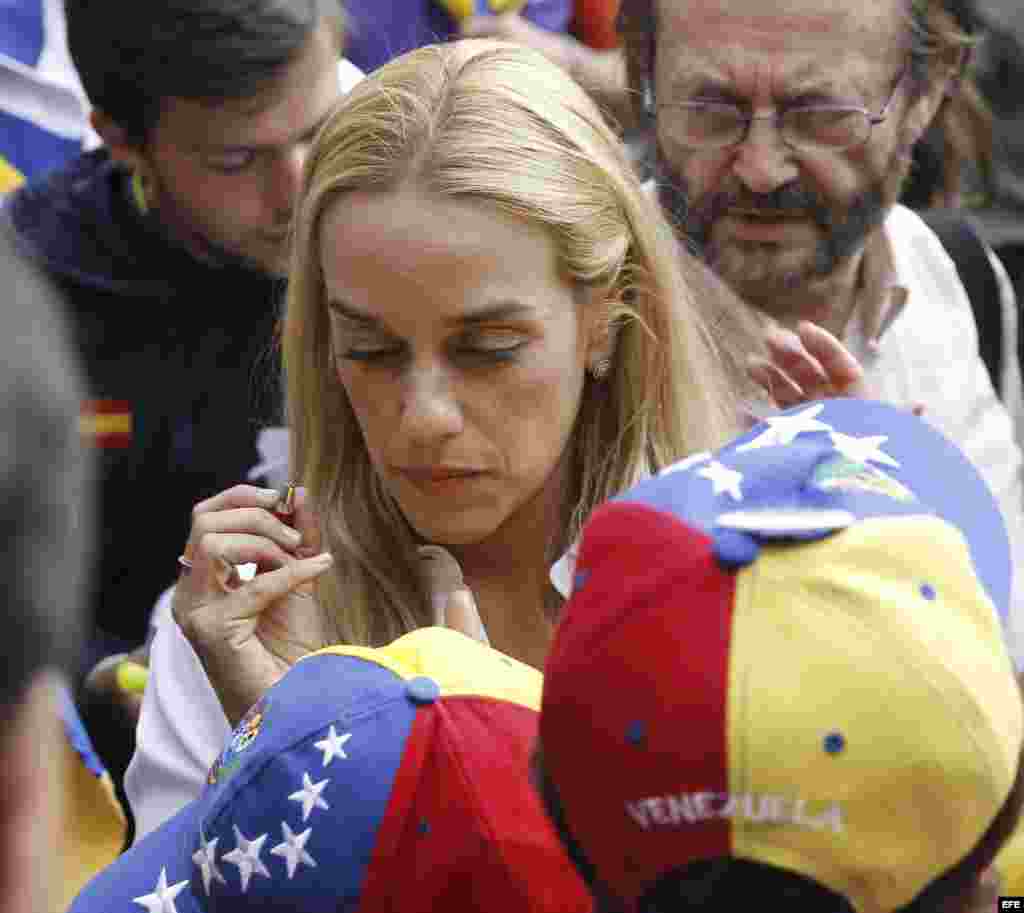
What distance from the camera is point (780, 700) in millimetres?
1354

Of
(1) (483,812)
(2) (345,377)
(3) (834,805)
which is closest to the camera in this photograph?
(3) (834,805)

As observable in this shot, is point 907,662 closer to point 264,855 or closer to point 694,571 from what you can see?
point 694,571

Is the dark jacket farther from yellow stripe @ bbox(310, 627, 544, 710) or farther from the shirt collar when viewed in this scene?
yellow stripe @ bbox(310, 627, 544, 710)

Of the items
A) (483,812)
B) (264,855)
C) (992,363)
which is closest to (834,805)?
(483,812)

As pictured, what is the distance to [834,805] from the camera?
136 cm

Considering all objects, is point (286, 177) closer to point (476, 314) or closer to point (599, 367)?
point (599, 367)

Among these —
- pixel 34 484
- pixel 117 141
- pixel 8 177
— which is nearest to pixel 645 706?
pixel 34 484

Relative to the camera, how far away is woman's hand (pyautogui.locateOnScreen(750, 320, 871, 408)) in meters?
2.32

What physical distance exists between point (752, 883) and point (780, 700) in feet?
0.44

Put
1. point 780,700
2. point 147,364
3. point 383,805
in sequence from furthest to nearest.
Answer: point 147,364, point 383,805, point 780,700

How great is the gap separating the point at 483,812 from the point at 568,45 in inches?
98.3

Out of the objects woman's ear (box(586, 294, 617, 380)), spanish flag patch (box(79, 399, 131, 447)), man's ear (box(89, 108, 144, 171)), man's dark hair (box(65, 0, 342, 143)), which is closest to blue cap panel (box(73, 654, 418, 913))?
woman's ear (box(586, 294, 617, 380))

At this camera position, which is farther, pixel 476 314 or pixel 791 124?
pixel 791 124

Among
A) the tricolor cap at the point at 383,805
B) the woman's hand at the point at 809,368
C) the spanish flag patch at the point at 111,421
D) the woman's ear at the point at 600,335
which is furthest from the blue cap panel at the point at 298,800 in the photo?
the spanish flag patch at the point at 111,421
